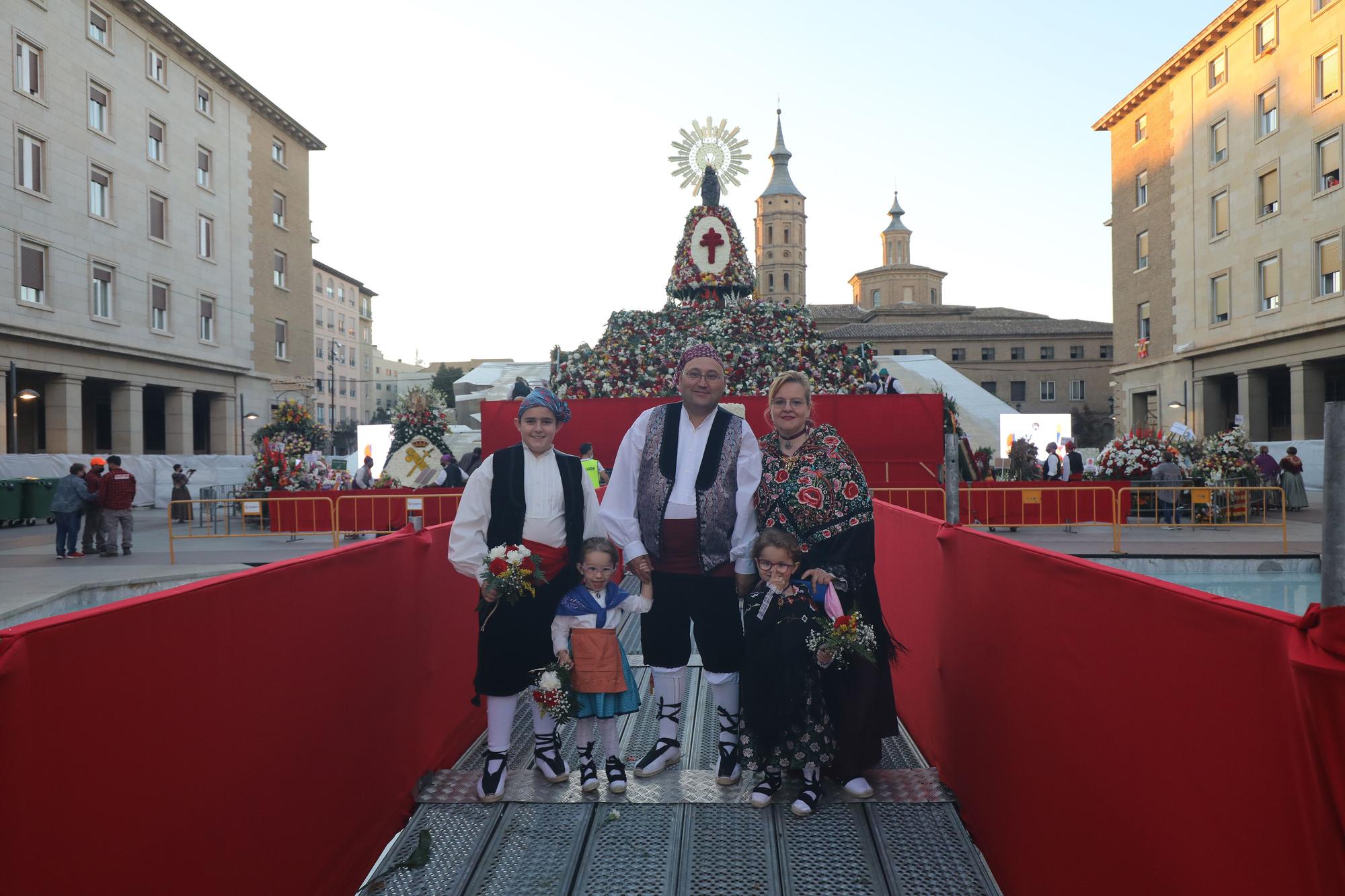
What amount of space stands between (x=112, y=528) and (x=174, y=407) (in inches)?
787

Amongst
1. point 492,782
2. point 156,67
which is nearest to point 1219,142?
point 156,67

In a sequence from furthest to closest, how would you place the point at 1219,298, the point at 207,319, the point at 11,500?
the point at 1219,298 < the point at 207,319 < the point at 11,500

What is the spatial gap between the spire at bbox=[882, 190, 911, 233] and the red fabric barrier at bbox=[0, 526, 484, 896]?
384 ft

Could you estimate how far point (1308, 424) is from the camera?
1156 inches

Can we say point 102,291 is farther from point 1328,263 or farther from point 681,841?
point 1328,263

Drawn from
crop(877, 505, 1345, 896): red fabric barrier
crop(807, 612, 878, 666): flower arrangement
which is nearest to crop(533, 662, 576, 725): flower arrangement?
crop(807, 612, 878, 666): flower arrangement

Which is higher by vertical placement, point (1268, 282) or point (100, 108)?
point (100, 108)

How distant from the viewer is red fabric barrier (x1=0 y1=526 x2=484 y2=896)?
1882 mm

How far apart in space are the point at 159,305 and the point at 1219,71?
3780cm

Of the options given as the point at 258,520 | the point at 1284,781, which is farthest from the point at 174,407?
the point at 1284,781

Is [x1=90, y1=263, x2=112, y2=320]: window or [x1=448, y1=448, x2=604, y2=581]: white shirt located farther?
[x1=90, y1=263, x2=112, y2=320]: window

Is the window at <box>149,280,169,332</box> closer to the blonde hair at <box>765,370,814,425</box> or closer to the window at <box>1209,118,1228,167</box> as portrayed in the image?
the blonde hair at <box>765,370,814,425</box>

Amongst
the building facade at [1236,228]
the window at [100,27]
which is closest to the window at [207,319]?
the window at [100,27]

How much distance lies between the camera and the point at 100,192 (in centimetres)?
2862
